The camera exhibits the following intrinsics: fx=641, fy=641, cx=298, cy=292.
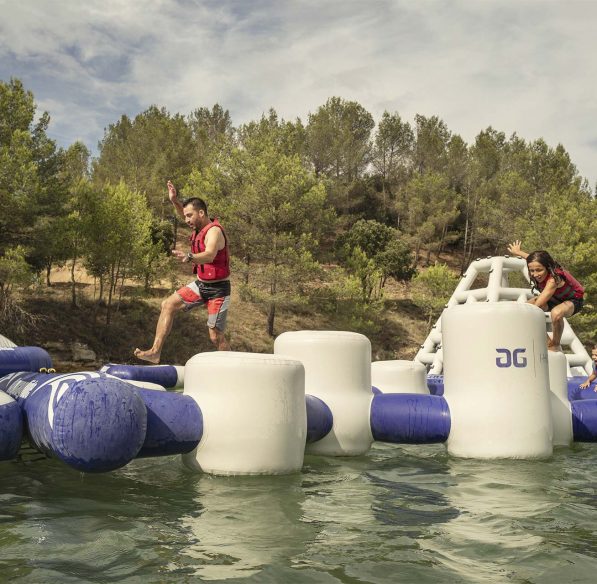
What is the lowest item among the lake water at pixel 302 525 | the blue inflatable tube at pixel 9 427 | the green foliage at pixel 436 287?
the lake water at pixel 302 525

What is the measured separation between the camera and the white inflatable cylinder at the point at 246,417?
3.73m

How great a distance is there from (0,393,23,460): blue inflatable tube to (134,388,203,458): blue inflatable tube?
0.69 metres

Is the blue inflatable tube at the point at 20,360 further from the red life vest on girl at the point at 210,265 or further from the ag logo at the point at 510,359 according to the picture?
the ag logo at the point at 510,359

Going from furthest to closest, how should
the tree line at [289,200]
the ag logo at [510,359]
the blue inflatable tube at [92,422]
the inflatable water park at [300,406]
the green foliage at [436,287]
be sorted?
the green foliage at [436,287], the tree line at [289,200], the ag logo at [510,359], the inflatable water park at [300,406], the blue inflatable tube at [92,422]

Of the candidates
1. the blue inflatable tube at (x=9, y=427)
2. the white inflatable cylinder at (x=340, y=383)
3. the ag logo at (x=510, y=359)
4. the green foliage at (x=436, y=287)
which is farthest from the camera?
the green foliage at (x=436, y=287)

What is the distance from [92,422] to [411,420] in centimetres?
234

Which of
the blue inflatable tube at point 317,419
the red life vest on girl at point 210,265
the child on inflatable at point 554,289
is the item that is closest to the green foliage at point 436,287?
the child on inflatable at point 554,289

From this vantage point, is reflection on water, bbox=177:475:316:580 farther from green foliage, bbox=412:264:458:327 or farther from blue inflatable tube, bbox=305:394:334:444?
green foliage, bbox=412:264:458:327

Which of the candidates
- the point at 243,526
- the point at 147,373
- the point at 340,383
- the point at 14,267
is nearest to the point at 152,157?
the point at 14,267

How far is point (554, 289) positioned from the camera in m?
5.92

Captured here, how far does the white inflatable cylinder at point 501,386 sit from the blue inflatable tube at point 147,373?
3264 millimetres

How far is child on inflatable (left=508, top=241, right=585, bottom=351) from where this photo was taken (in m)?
5.94

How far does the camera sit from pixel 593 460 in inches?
187

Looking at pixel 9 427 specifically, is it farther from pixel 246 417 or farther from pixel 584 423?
pixel 584 423
